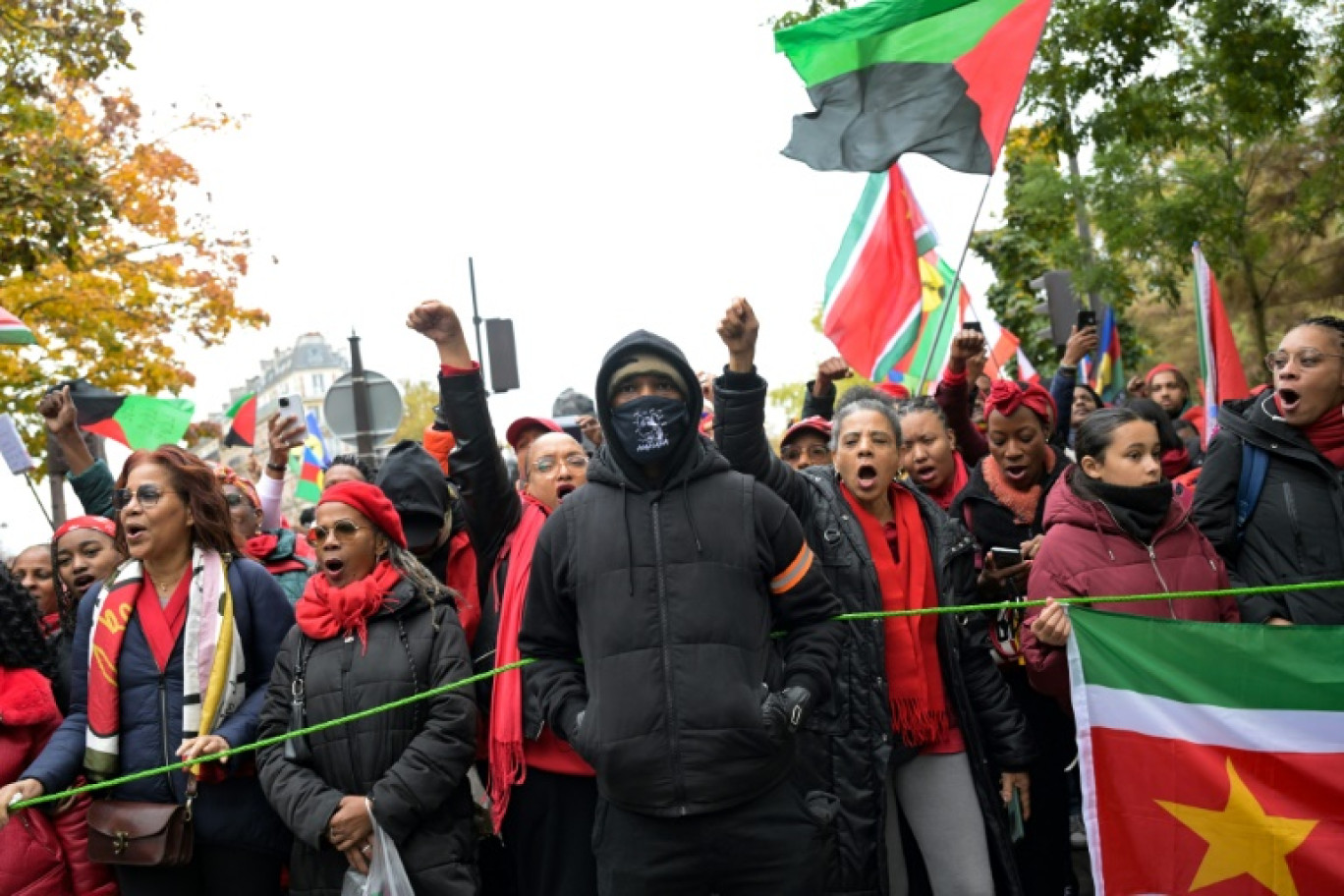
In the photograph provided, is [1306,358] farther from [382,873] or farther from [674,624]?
[382,873]

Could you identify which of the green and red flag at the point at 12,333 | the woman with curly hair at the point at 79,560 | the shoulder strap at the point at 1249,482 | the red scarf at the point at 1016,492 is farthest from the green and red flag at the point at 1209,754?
the green and red flag at the point at 12,333

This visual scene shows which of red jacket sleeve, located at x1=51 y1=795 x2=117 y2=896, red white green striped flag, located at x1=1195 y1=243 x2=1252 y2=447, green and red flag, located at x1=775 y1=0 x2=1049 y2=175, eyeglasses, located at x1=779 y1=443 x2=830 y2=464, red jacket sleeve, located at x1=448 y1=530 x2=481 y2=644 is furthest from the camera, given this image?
red white green striped flag, located at x1=1195 y1=243 x2=1252 y2=447

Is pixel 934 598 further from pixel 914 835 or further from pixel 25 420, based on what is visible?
pixel 25 420

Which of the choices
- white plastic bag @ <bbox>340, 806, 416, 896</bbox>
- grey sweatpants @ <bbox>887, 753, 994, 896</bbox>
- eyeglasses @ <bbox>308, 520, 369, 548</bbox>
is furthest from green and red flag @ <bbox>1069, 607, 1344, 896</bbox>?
eyeglasses @ <bbox>308, 520, 369, 548</bbox>

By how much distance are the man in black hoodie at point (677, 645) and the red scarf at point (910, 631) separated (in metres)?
0.51

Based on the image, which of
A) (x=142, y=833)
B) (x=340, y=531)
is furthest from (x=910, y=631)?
(x=142, y=833)

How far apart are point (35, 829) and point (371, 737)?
134 centimetres

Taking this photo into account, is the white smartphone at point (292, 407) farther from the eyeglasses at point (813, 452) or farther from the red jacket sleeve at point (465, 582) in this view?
the eyeglasses at point (813, 452)

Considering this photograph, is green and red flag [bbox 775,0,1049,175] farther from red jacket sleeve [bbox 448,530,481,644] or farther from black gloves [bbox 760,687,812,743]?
black gloves [bbox 760,687,812,743]

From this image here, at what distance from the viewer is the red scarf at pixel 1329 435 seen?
5117 mm

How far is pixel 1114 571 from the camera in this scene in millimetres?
4844

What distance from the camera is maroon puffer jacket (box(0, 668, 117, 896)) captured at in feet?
16.6

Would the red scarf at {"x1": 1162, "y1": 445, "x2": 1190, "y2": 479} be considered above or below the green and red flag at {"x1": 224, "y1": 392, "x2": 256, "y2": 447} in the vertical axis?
below

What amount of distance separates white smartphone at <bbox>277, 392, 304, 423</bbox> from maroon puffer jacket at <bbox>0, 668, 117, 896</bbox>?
6.87ft
